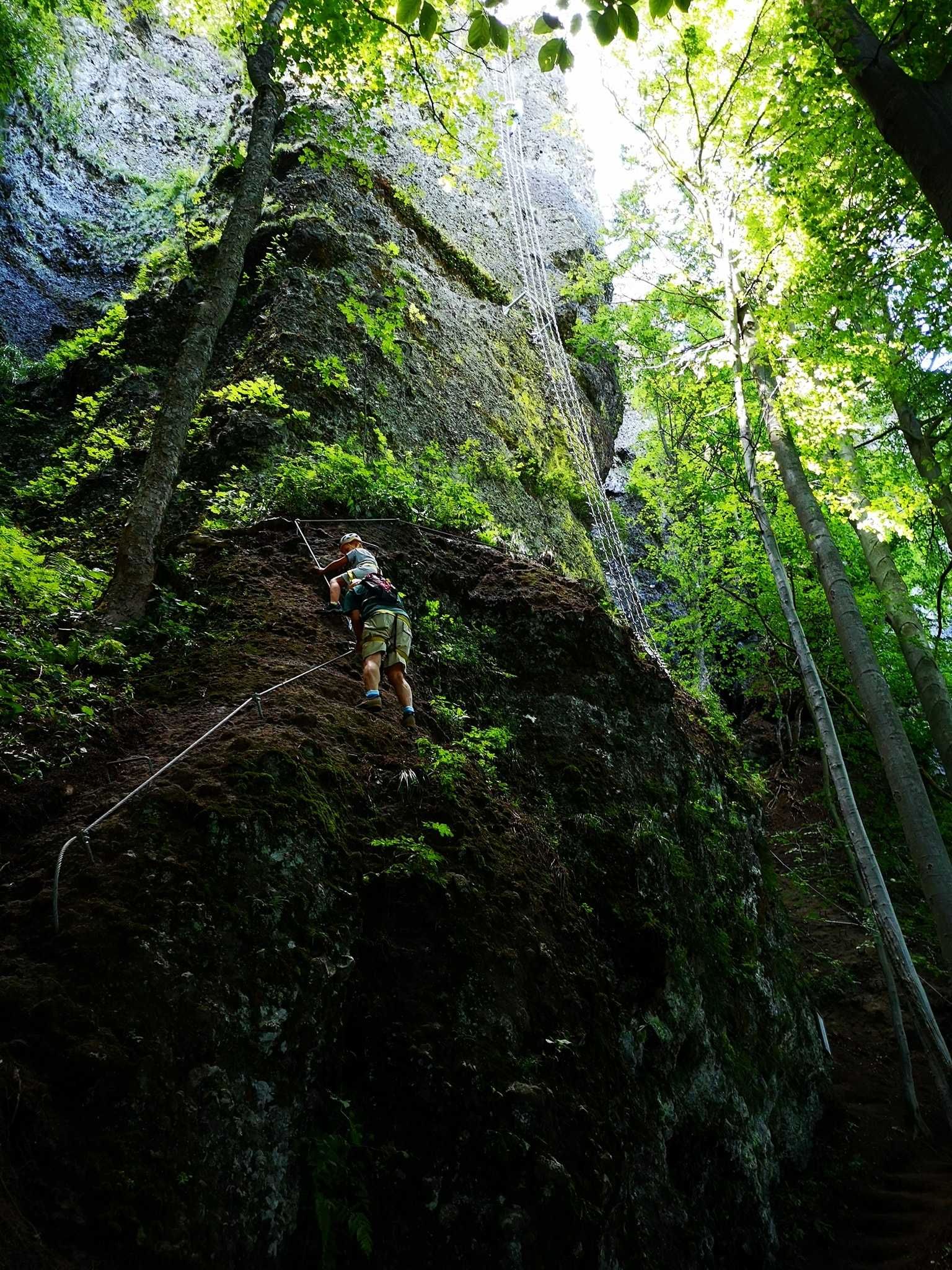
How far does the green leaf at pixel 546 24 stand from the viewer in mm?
2285

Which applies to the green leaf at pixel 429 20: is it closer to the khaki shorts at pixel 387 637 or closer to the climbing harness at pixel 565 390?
the khaki shorts at pixel 387 637

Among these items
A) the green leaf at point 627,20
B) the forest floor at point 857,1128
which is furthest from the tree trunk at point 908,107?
the forest floor at point 857,1128

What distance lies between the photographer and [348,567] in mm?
6168

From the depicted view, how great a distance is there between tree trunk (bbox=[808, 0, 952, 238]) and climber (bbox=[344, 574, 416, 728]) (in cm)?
409

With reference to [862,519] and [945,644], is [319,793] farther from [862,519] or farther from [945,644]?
[945,644]

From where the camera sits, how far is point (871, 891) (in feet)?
22.6

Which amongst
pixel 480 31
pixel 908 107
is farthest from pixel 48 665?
pixel 908 107

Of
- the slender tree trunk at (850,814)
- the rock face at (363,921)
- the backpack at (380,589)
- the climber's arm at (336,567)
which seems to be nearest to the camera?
the rock face at (363,921)

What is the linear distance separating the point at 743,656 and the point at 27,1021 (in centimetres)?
1713

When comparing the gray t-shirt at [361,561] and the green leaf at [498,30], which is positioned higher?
the green leaf at [498,30]

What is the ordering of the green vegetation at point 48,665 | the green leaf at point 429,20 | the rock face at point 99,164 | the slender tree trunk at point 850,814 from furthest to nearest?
the rock face at point 99,164 → the slender tree trunk at point 850,814 → the green vegetation at point 48,665 → the green leaf at point 429,20

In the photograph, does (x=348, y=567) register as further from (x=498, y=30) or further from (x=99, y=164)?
(x=99, y=164)

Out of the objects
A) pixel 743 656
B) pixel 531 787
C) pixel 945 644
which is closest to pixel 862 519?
pixel 945 644

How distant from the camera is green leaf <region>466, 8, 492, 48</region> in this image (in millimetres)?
2359
